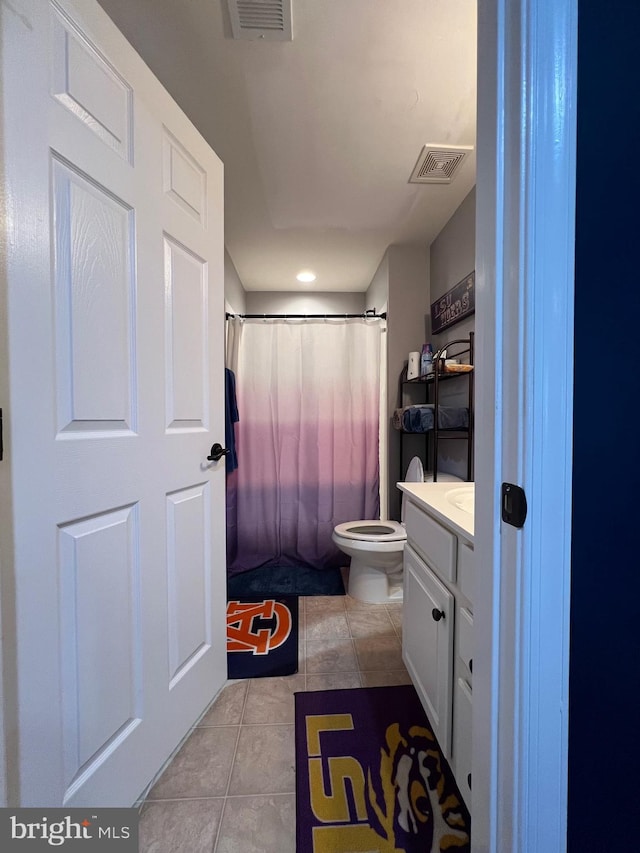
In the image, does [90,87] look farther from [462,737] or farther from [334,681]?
[334,681]

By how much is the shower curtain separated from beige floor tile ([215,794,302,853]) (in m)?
1.53

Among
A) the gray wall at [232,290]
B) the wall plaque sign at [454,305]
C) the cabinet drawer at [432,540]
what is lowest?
the cabinet drawer at [432,540]

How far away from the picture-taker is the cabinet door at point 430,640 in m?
0.92

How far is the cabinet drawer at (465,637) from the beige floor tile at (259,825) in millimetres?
638

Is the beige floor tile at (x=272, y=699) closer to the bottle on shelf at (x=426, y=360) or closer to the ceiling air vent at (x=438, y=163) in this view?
the bottle on shelf at (x=426, y=360)

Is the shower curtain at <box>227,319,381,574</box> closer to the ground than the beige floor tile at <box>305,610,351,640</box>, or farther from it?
farther from it

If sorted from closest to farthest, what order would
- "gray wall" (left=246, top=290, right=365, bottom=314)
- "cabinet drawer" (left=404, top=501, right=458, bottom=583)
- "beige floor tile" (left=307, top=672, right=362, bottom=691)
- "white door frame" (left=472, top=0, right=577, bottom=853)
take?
"white door frame" (left=472, top=0, right=577, bottom=853)
"cabinet drawer" (left=404, top=501, right=458, bottom=583)
"beige floor tile" (left=307, top=672, right=362, bottom=691)
"gray wall" (left=246, top=290, right=365, bottom=314)

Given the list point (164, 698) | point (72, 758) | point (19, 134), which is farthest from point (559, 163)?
point (164, 698)

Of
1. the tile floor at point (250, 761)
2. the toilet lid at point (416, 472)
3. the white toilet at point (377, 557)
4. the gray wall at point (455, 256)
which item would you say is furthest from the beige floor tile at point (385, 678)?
the gray wall at point (455, 256)

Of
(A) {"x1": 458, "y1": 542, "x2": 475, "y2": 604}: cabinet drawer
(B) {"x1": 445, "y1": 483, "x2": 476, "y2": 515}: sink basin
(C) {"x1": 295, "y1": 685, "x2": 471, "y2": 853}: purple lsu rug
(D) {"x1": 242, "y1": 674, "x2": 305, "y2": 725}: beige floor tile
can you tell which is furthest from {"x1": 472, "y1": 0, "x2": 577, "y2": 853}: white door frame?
(D) {"x1": 242, "y1": 674, "x2": 305, "y2": 725}: beige floor tile

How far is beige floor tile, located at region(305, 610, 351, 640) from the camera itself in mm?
1671

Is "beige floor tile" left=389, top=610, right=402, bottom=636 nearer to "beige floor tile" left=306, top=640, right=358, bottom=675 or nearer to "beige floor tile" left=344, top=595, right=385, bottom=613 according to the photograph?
"beige floor tile" left=344, top=595, right=385, bottom=613

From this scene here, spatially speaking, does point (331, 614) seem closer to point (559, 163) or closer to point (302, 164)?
point (559, 163)

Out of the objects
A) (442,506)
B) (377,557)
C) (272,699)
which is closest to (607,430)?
(442,506)
